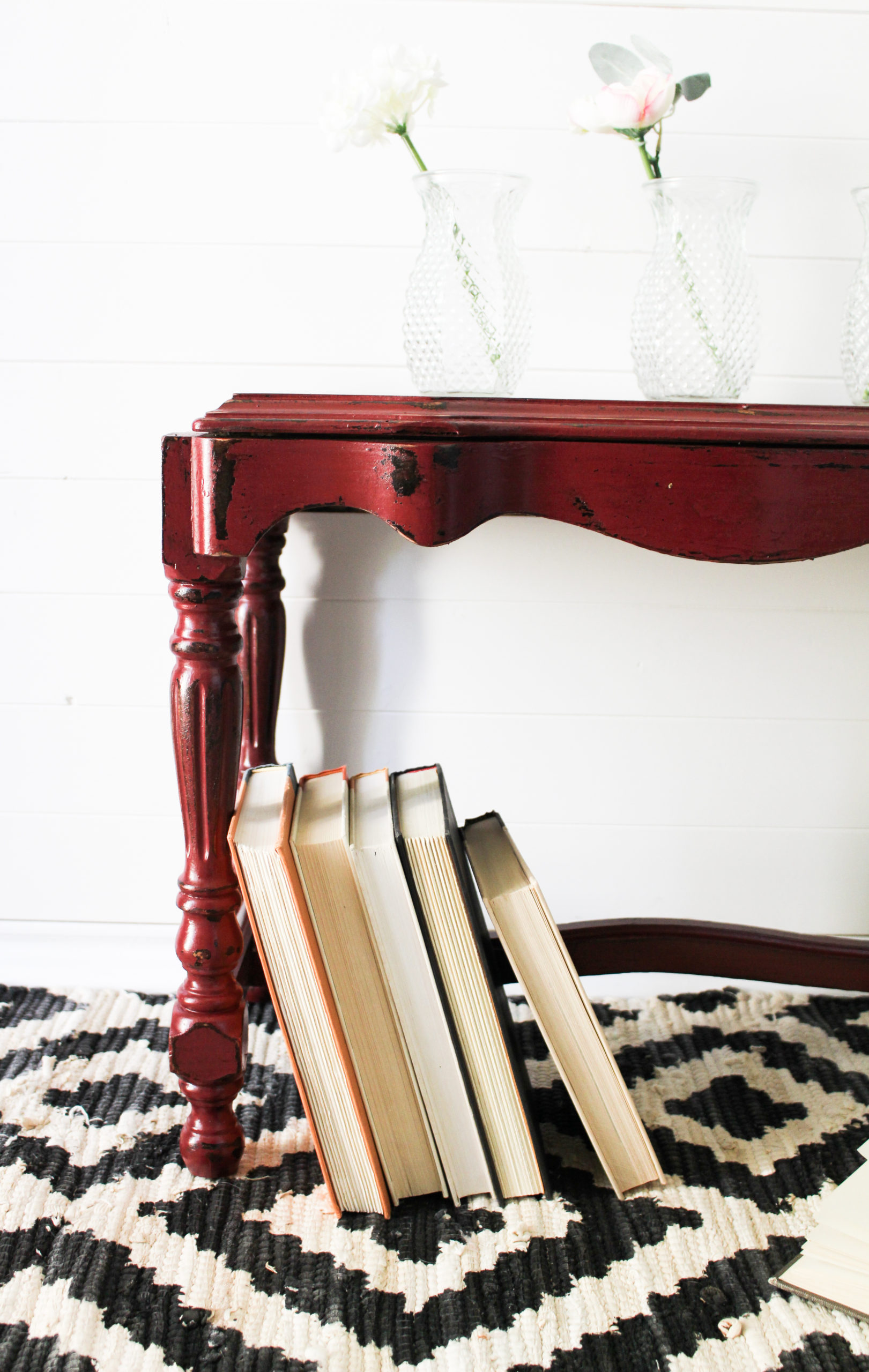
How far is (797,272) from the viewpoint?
1141 millimetres

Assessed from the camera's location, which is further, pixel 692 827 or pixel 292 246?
pixel 692 827

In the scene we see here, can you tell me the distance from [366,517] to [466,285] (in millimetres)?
304

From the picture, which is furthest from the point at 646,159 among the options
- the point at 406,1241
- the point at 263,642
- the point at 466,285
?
the point at 406,1241

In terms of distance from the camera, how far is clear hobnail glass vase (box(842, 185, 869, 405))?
1.02 m

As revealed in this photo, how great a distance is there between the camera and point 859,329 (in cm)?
102

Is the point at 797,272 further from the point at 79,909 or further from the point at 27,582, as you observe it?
the point at 79,909

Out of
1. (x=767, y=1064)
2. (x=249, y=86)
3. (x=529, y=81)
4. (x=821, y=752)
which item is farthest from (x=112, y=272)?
(x=767, y=1064)

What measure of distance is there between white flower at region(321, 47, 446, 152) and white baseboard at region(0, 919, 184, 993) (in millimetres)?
891

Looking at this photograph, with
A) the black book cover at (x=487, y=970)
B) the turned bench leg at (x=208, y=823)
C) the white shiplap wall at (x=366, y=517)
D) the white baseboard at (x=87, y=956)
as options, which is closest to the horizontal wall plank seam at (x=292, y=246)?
the white shiplap wall at (x=366, y=517)

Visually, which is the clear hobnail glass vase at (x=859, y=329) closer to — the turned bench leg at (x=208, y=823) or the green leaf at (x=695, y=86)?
the green leaf at (x=695, y=86)

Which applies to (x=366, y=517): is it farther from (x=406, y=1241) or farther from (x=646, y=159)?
(x=406, y=1241)

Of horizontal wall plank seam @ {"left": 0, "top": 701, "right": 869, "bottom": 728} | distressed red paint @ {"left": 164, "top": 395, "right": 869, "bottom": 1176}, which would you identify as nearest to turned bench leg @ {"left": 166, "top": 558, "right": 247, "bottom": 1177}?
distressed red paint @ {"left": 164, "top": 395, "right": 869, "bottom": 1176}

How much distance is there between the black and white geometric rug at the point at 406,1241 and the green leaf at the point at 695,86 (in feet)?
3.10

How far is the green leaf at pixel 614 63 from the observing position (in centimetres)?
98
